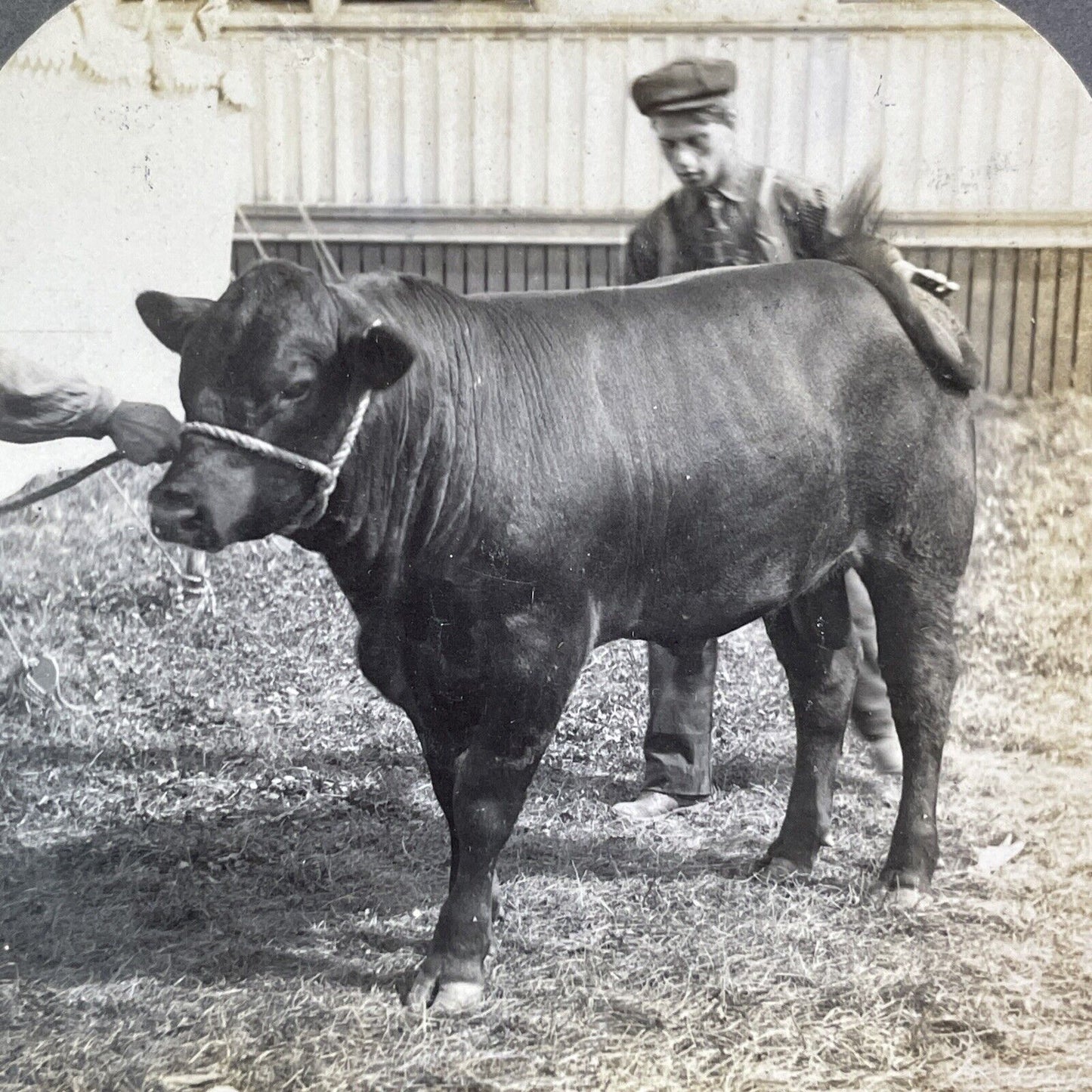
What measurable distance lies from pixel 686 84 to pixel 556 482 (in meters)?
1.10

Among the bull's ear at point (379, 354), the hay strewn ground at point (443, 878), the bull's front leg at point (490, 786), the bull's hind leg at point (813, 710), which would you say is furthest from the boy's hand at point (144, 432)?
the bull's hind leg at point (813, 710)

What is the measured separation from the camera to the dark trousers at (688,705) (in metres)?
4.26

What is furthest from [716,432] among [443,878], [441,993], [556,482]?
[441,993]

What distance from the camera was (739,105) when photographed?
355 cm

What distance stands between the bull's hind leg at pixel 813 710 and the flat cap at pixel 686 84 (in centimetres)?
147

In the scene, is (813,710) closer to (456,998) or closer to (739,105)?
(456,998)

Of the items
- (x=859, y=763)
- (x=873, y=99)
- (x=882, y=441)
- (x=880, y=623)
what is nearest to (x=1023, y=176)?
(x=873, y=99)

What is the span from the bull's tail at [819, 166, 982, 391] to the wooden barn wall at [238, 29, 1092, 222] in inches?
5.2

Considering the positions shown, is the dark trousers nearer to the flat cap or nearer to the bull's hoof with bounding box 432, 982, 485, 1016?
the bull's hoof with bounding box 432, 982, 485, 1016

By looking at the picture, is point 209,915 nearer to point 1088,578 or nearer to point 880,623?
point 880,623

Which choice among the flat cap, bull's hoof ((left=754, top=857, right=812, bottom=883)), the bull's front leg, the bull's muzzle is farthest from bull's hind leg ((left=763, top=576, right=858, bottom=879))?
the bull's muzzle

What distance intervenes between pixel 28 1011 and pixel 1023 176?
3.43 meters

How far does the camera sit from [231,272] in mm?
3654

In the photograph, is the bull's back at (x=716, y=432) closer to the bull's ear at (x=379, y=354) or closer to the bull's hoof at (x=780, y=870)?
the bull's ear at (x=379, y=354)
